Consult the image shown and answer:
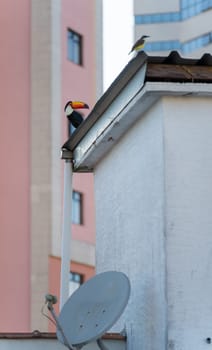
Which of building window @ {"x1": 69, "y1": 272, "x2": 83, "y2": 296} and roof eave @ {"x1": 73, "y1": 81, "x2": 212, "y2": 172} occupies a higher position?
roof eave @ {"x1": 73, "y1": 81, "x2": 212, "y2": 172}

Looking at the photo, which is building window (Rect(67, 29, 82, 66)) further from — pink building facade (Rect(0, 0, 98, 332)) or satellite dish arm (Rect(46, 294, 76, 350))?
satellite dish arm (Rect(46, 294, 76, 350))

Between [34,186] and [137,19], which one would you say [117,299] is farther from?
[137,19]

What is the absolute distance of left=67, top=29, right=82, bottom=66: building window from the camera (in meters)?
43.5

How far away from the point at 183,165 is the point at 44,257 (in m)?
28.6

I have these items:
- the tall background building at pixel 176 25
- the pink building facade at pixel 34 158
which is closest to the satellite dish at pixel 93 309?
the pink building facade at pixel 34 158

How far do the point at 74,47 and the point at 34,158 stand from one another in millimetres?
4603

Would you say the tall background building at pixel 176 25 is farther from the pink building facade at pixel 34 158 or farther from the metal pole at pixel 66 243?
the metal pole at pixel 66 243

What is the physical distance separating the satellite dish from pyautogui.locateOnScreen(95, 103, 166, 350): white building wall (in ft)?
1.38

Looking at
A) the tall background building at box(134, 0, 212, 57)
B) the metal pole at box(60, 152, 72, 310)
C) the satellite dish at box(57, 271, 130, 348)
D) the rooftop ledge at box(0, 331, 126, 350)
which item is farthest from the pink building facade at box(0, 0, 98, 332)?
the tall background building at box(134, 0, 212, 57)

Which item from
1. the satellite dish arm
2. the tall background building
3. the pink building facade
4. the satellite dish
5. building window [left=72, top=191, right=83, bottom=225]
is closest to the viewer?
the satellite dish arm

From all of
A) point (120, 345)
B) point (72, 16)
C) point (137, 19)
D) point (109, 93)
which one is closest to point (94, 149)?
point (109, 93)

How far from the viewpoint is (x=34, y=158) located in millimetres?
41594

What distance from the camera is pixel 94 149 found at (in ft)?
48.4

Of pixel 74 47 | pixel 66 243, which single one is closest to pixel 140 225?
pixel 66 243
